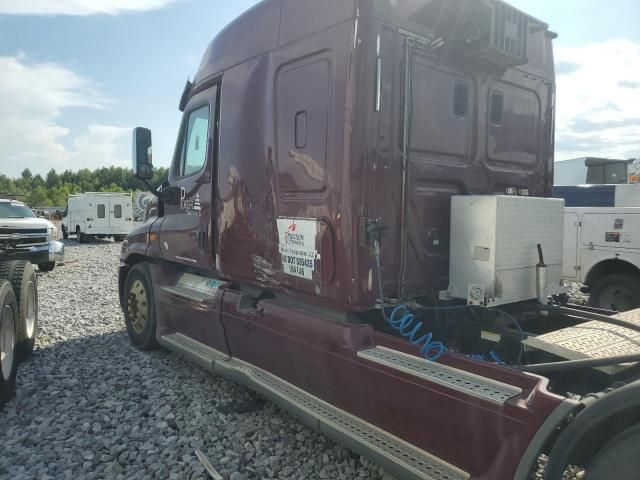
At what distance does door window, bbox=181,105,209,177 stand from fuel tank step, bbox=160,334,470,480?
1803mm

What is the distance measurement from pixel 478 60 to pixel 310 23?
1213mm

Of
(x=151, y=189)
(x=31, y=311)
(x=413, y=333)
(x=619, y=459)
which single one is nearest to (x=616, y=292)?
(x=413, y=333)

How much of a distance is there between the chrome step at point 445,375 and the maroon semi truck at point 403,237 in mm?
12

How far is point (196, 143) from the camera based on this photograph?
4879 mm

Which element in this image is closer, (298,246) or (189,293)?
(298,246)

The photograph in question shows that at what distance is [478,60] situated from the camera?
3.57 m

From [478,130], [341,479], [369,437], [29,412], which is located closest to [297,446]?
[341,479]

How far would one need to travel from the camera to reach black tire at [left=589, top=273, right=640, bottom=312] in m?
6.83

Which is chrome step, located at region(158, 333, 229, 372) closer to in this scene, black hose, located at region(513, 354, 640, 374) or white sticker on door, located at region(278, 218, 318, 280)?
white sticker on door, located at region(278, 218, 318, 280)

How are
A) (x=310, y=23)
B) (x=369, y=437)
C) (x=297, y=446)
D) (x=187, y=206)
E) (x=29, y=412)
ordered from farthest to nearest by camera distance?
(x=187, y=206) → (x=29, y=412) → (x=297, y=446) → (x=310, y=23) → (x=369, y=437)

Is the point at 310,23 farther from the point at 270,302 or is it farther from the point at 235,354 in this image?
the point at 235,354

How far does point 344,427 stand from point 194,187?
2.71m

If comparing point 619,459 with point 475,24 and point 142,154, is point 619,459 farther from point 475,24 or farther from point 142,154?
point 142,154

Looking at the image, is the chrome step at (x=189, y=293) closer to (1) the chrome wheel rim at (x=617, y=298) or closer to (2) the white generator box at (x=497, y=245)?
(2) the white generator box at (x=497, y=245)
